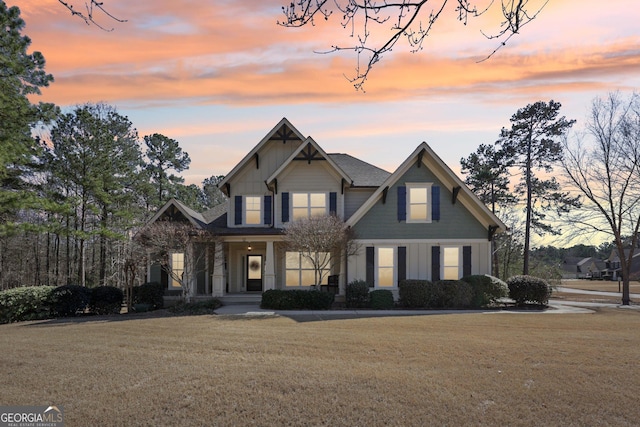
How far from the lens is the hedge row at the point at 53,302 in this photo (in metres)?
16.2

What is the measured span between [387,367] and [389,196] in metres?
12.9

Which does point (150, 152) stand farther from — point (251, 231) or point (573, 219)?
point (573, 219)

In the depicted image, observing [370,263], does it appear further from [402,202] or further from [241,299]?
[241,299]

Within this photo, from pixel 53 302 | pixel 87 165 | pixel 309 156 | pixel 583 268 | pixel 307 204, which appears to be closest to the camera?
pixel 53 302

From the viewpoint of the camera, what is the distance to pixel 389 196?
19781 millimetres

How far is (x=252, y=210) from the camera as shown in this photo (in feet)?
70.9

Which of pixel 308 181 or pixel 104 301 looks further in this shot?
pixel 308 181

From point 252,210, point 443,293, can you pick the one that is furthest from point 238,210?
point 443,293

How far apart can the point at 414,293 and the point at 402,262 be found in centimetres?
203

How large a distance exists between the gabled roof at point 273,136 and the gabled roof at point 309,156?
129cm

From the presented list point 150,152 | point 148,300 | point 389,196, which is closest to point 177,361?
point 148,300

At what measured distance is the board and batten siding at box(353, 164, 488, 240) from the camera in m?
19.6

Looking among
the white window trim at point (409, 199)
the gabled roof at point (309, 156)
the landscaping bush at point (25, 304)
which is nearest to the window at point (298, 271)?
the gabled roof at point (309, 156)
